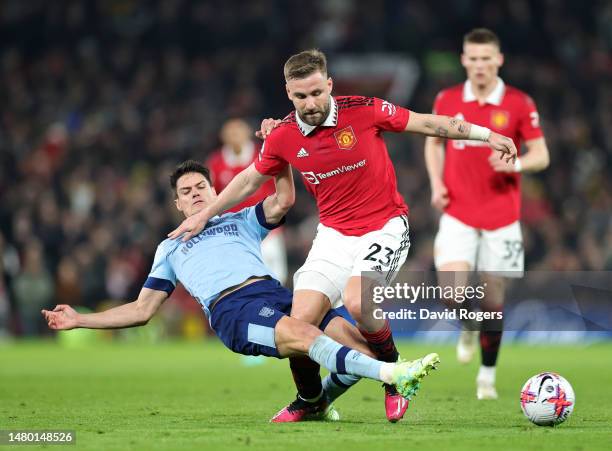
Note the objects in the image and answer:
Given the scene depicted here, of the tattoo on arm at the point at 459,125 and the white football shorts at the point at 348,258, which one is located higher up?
the tattoo on arm at the point at 459,125

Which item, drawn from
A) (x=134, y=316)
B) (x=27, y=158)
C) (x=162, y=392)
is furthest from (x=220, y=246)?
(x=27, y=158)

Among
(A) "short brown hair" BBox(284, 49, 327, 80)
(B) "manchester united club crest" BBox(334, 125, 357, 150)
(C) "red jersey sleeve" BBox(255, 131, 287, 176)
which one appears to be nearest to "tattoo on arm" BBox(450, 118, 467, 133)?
(B) "manchester united club crest" BBox(334, 125, 357, 150)

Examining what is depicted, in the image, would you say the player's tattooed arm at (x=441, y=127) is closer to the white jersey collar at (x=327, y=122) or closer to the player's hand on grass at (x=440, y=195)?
the white jersey collar at (x=327, y=122)

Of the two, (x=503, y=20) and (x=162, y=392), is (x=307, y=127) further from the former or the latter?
(x=503, y=20)

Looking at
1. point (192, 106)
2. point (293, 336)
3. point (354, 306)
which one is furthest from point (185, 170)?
point (192, 106)

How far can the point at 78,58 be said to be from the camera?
→ 23.9m

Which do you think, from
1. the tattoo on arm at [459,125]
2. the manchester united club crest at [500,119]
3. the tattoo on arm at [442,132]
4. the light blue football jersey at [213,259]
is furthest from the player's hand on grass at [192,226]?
the manchester united club crest at [500,119]

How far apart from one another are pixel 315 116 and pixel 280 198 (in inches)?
27.2

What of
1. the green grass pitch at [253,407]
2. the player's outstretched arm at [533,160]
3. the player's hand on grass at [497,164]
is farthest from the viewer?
the player's outstretched arm at [533,160]

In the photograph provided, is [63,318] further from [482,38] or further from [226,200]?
[482,38]

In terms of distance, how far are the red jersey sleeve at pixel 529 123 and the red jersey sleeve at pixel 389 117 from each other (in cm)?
255

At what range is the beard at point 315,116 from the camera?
7371 millimetres

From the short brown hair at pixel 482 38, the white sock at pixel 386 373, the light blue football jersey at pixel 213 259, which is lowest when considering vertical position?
the white sock at pixel 386 373

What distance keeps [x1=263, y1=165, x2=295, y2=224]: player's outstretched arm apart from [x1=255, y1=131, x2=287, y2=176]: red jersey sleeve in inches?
2.4
